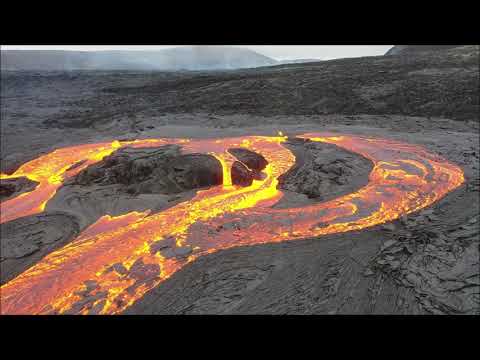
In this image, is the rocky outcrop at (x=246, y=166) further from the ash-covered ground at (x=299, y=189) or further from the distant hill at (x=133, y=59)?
the distant hill at (x=133, y=59)

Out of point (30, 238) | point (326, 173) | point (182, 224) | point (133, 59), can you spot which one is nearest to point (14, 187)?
point (30, 238)

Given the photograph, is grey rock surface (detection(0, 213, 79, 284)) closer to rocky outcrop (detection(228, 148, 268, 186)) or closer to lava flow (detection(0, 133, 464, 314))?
lava flow (detection(0, 133, 464, 314))

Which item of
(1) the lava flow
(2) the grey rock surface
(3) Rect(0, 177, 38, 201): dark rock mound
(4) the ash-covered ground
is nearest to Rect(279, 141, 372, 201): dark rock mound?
(4) the ash-covered ground

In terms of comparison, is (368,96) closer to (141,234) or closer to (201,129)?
(201,129)

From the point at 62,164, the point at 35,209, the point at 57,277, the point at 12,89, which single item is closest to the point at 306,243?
the point at 57,277

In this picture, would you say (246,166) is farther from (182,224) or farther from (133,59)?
(133,59)

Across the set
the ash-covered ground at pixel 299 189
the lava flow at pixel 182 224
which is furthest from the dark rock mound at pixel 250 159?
the ash-covered ground at pixel 299 189

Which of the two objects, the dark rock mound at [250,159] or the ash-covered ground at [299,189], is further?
the dark rock mound at [250,159]

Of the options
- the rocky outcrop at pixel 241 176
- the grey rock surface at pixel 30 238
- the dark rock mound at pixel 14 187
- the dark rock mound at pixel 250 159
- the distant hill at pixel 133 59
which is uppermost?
the distant hill at pixel 133 59

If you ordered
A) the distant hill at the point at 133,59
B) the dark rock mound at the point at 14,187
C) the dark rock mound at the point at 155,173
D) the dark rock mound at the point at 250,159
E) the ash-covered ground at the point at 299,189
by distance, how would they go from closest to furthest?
the ash-covered ground at the point at 299,189, the dark rock mound at the point at 155,173, the dark rock mound at the point at 14,187, the dark rock mound at the point at 250,159, the distant hill at the point at 133,59
